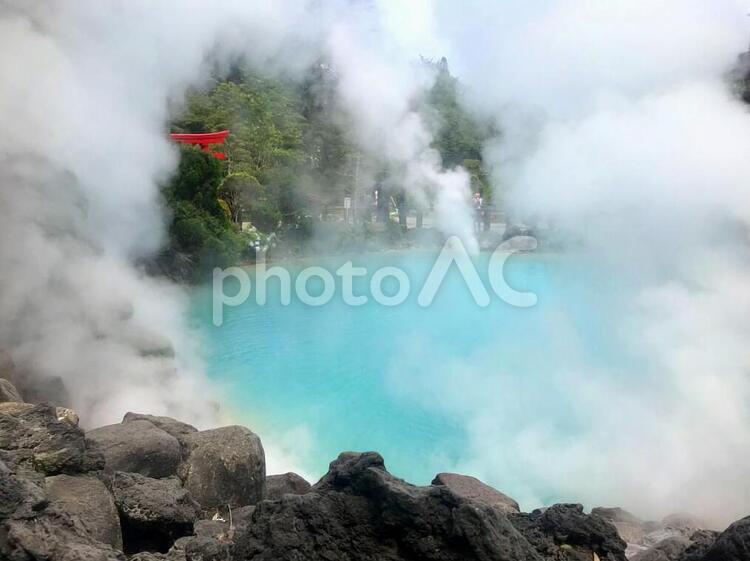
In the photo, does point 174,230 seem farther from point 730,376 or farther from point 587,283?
point 730,376

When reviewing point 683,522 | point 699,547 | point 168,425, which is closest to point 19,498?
point 699,547

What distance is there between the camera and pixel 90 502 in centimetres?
319

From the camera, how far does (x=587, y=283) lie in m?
8.16

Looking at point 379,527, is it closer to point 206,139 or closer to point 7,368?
point 7,368

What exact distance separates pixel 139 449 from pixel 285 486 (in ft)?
3.63

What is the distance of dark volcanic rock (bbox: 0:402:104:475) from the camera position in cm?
343

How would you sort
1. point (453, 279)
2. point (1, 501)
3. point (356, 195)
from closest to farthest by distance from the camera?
point (1, 501), point (453, 279), point (356, 195)

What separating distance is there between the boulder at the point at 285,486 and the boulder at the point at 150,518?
4.77 feet

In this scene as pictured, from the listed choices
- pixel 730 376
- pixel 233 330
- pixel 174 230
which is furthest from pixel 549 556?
pixel 174 230

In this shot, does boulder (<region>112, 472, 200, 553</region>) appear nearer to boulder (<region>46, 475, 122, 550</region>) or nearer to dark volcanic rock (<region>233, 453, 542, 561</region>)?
boulder (<region>46, 475, 122, 550</region>)

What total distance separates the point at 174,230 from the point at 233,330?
5.12 m

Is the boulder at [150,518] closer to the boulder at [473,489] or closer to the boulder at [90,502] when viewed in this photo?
the boulder at [90,502]

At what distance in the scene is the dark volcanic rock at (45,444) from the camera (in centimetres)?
343

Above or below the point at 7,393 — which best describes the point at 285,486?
below
